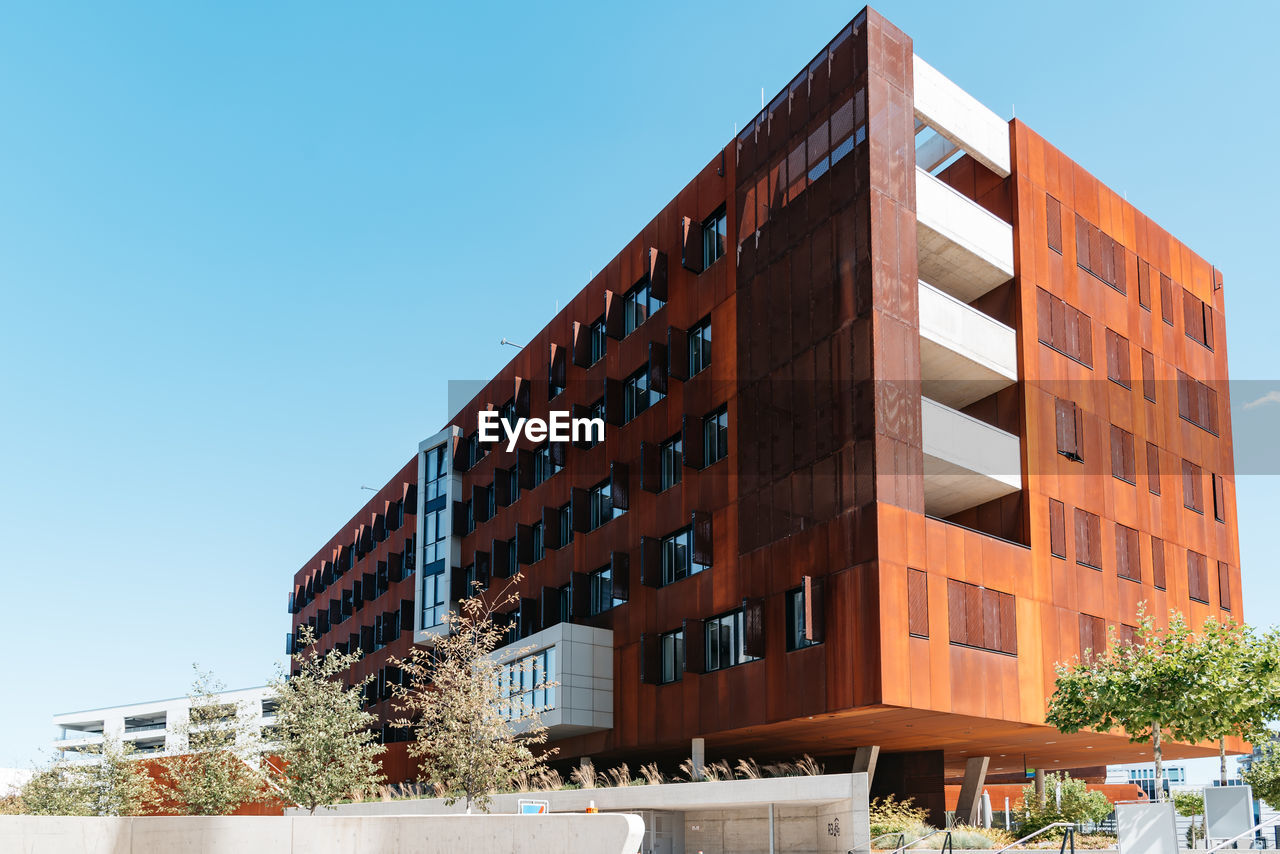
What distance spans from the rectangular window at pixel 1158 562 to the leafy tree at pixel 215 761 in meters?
30.0

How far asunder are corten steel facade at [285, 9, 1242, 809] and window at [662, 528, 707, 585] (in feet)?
0.37

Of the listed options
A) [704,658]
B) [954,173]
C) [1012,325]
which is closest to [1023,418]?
[1012,325]

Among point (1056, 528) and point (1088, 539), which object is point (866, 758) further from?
point (1088, 539)

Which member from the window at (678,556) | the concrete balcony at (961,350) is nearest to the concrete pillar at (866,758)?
the window at (678,556)

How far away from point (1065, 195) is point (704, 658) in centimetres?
1883

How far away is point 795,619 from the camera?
34.5 metres

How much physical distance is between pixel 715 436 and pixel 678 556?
14.1 feet

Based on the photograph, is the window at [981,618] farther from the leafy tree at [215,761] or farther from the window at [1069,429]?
the leafy tree at [215,761]

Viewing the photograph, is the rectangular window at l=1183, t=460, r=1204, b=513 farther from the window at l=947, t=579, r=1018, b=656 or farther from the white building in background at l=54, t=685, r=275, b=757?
the white building in background at l=54, t=685, r=275, b=757

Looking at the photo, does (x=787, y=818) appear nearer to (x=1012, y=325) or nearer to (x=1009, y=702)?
(x=1009, y=702)

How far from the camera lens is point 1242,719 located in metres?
28.4

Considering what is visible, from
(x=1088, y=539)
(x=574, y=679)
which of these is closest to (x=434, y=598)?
(x=574, y=679)

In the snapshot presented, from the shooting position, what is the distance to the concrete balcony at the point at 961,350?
116 feet

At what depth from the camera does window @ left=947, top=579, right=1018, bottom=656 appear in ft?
108
